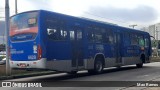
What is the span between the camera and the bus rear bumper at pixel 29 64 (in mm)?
15414

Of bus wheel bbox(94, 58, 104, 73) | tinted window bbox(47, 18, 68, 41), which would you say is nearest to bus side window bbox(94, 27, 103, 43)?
bus wheel bbox(94, 58, 104, 73)

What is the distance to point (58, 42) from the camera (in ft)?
54.3

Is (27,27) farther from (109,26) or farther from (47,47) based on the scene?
(109,26)

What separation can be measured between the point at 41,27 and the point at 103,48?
6741 millimetres

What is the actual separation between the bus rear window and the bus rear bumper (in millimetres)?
1169

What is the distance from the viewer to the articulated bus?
15680mm

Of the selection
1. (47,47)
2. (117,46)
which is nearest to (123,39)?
(117,46)

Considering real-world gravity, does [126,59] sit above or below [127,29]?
below

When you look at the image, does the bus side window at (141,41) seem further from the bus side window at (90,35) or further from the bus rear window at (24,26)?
the bus rear window at (24,26)

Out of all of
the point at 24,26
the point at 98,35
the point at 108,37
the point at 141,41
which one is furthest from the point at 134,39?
the point at 24,26

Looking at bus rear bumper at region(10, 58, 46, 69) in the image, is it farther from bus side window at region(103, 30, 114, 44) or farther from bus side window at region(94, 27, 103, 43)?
bus side window at region(103, 30, 114, 44)

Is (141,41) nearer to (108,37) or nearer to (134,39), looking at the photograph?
(134,39)

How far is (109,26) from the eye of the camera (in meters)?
22.0

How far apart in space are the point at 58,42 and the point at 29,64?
6.07 ft
